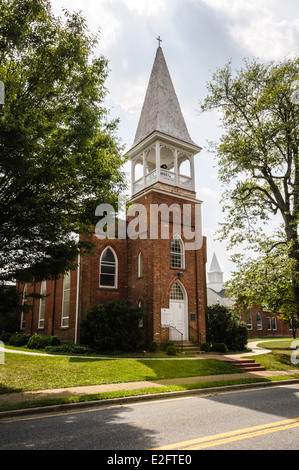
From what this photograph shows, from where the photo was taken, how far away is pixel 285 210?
18.6 m

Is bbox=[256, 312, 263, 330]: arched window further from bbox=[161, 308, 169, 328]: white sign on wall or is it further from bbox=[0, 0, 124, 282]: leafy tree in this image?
bbox=[0, 0, 124, 282]: leafy tree

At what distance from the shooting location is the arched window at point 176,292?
786 inches

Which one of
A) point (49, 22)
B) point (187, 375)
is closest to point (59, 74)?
point (49, 22)

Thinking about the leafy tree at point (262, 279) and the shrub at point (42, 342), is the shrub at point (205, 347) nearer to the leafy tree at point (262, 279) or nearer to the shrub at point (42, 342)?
the leafy tree at point (262, 279)

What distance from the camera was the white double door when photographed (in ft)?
63.2

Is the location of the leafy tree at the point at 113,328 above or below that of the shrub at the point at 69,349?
above

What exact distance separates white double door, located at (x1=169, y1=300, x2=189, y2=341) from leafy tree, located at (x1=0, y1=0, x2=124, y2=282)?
35.1ft

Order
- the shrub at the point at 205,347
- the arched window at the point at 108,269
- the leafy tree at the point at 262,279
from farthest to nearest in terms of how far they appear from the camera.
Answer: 1. the arched window at the point at 108,269
2. the shrub at the point at 205,347
3. the leafy tree at the point at 262,279

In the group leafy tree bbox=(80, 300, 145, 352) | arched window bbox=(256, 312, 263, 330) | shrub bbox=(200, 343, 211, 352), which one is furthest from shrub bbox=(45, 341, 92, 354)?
arched window bbox=(256, 312, 263, 330)

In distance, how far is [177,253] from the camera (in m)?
20.7

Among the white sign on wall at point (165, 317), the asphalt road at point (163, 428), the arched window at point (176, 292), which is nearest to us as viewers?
the asphalt road at point (163, 428)

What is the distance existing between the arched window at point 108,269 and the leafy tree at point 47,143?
10390 millimetres

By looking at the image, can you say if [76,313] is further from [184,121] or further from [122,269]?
[184,121]

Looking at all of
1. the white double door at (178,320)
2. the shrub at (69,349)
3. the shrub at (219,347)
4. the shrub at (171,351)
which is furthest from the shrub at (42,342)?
the shrub at (219,347)
